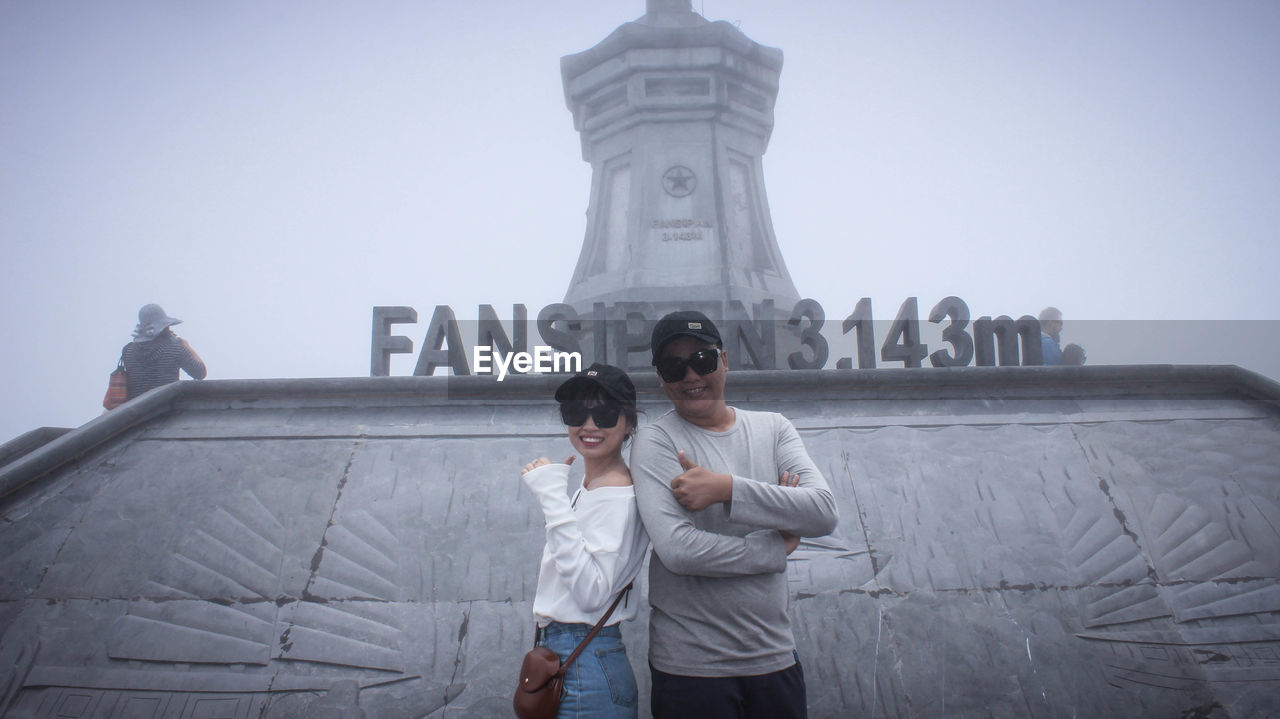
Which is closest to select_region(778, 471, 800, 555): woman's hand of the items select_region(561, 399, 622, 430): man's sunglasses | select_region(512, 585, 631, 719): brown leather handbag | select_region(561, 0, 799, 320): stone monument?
select_region(561, 399, 622, 430): man's sunglasses

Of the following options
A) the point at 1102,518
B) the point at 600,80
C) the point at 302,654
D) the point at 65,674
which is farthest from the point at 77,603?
the point at 600,80

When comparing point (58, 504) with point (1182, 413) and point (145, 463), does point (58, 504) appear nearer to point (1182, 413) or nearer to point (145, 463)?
point (145, 463)

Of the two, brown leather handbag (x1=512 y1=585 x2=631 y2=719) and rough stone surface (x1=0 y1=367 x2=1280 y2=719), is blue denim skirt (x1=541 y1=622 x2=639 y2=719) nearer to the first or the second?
brown leather handbag (x1=512 y1=585 x2=631 y2=719)

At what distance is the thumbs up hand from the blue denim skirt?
0.50 meters

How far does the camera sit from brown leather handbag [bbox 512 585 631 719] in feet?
7.04

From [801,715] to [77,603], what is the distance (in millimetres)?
4887

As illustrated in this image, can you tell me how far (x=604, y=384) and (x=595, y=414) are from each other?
120mm

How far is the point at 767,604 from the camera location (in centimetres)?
237

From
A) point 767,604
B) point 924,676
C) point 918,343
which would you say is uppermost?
point 918,343

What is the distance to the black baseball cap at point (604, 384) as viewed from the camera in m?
2.60

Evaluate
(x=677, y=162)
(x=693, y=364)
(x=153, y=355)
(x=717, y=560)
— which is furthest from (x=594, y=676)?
(x=677, y=162)

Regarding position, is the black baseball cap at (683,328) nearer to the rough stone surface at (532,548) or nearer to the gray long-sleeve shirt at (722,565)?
the gray long-sleeve shirt at (722,565)

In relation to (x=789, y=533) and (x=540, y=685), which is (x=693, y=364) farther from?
(x=540, y=685)

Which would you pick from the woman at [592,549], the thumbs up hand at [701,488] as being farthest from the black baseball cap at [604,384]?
the thumbs up hand at [701,488]
